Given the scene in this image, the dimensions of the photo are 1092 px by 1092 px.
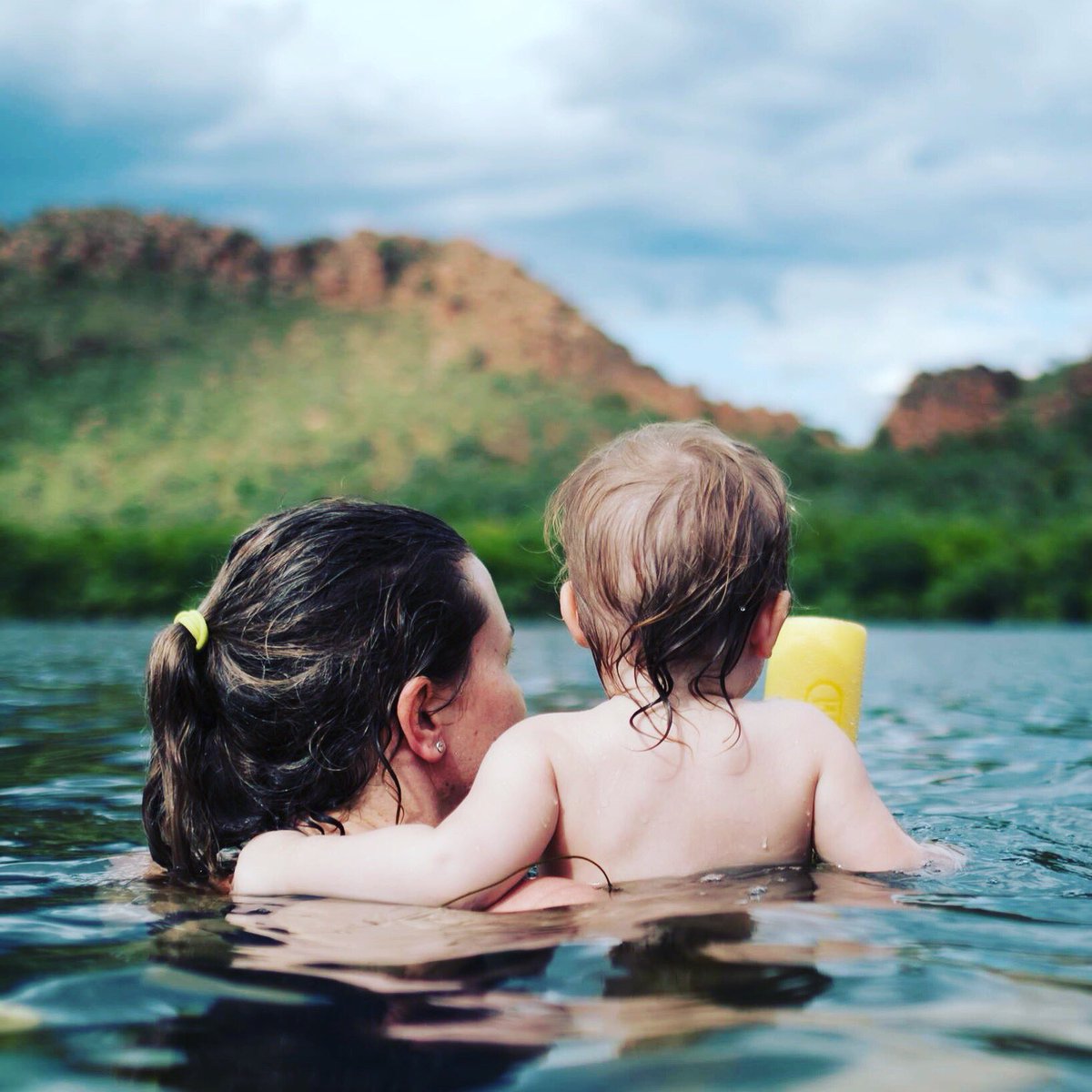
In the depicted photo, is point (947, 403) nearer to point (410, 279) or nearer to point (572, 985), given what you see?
point (410, 279)

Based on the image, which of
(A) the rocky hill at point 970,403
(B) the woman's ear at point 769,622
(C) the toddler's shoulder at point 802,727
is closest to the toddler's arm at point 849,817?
(C) the toddler's shoulder at point 802,727

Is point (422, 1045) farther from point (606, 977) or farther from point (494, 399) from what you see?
point (494, 399)

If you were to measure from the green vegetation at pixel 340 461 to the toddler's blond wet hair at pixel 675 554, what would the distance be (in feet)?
97.1

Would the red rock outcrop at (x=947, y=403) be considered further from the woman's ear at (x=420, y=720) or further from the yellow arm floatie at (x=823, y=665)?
the woman's ear at (x=420, y=720)

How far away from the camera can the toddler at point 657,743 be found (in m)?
2.34

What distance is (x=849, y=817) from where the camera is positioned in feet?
8.13

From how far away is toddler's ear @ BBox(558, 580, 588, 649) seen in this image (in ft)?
8.20

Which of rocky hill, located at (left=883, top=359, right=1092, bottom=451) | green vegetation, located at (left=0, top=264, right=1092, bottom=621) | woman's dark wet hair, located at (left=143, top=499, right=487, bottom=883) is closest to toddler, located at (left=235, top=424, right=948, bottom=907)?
woman's dark wet hair, located at (left=143, top=499, right=487, bottom=883)

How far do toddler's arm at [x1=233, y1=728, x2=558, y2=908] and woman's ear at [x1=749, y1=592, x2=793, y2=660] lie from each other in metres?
0.46

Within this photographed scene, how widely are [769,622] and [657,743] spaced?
327 mm

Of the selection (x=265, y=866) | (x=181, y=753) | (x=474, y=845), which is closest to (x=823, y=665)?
(x=474, y=845)

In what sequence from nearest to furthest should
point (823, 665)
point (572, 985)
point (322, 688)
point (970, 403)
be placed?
1. point (572, 985)
2. point (322, 688)
3. point (823, 665)
4. point (970, 403)

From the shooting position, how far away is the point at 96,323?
202 feet

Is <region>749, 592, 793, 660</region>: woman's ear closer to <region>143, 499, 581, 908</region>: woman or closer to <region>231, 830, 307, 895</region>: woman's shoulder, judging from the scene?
<region>143, 499, 581, 908</region>: woman
